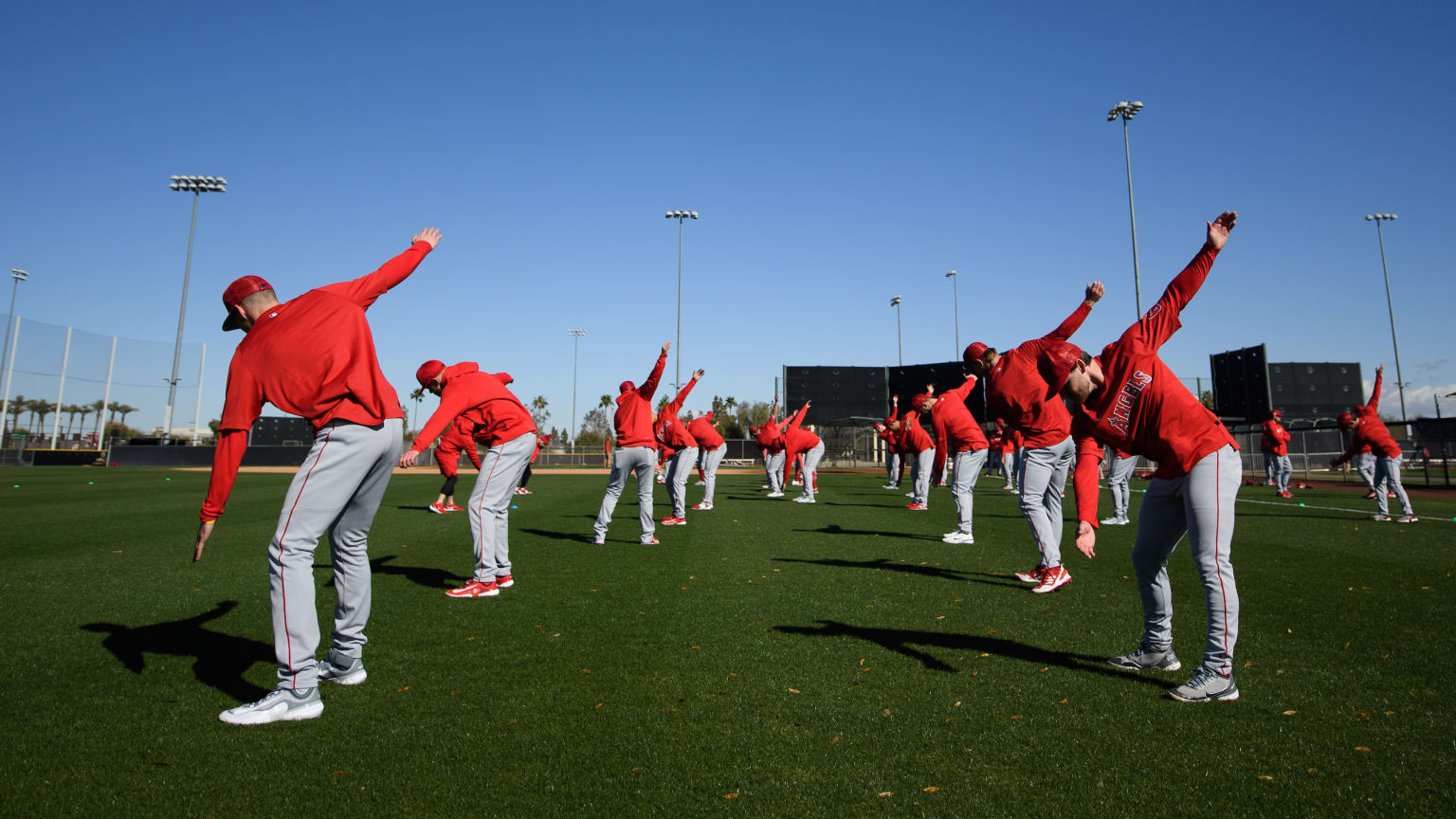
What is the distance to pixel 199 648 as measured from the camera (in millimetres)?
4438

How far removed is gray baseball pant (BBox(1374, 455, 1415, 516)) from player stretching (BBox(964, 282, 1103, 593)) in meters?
8.88

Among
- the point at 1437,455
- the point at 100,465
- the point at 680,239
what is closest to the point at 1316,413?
the point at 1437,455

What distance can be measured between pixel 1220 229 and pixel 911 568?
15.0 feet

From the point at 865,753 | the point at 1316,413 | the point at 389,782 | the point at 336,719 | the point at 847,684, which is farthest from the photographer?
the point at 1316,413

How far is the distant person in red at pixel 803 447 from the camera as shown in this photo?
56.7 feet

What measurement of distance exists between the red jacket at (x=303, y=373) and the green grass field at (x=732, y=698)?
1.22 meters

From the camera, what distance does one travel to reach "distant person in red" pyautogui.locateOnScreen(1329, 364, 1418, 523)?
12180 millimetres

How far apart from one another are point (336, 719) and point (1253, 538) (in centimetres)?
1113


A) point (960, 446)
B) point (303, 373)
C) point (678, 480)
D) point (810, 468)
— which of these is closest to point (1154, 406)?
point (303, 373)

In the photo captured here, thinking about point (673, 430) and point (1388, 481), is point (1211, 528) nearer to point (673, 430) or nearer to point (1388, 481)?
point (673, 430)

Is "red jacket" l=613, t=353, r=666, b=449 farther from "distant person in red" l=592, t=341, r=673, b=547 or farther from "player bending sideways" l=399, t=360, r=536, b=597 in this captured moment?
"player bending sideways" l=399, t=360, r=536, b=597

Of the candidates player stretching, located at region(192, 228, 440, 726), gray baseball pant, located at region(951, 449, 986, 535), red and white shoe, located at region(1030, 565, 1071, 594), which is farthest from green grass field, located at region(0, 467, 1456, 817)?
gray baseball pant, located at region(951, 449, 986, 535)

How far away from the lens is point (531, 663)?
4.22 meters

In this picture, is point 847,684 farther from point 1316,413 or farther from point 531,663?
point 1316,413
